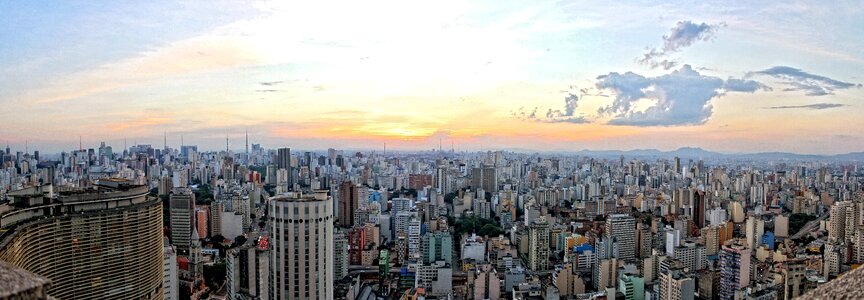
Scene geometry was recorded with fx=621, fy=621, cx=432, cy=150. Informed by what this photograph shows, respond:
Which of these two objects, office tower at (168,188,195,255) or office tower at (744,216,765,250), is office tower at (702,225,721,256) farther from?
office tower at (168,188,195,255)

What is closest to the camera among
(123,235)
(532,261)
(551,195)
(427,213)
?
(123,235)

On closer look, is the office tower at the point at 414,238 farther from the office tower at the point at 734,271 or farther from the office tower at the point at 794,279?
the office tower at the point at 794,279

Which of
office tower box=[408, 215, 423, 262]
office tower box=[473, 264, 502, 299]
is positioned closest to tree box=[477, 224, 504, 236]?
office tower box=[408, 215, 423, 262]

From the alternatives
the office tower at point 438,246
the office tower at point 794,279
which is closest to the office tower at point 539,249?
the office tower at point 438,246

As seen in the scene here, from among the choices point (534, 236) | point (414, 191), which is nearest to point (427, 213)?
point (534, 236)

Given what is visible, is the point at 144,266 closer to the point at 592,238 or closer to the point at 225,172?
the point at 592,238

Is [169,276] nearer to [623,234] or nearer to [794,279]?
[794,279]

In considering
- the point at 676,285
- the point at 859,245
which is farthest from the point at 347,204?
the point at 859,245

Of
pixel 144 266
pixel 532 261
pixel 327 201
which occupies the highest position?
pixel 327 201
